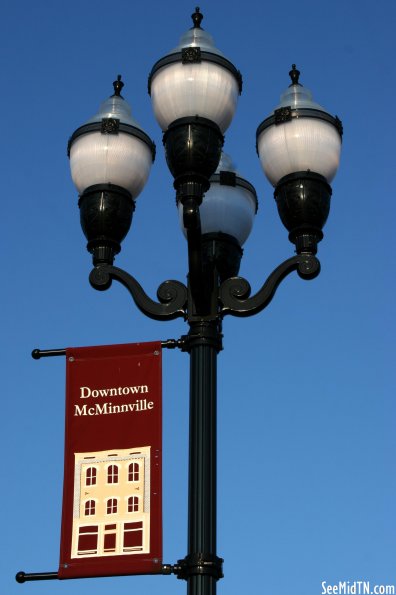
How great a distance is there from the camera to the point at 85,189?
6203mm

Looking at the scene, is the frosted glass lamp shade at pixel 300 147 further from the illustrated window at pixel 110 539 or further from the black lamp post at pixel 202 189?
the illustrated window at pixel 110 539

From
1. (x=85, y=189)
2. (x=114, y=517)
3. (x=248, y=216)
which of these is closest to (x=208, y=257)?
(x=248, y=216)

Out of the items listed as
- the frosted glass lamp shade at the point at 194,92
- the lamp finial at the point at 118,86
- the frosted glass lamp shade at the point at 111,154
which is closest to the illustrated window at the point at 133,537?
the frosted glass lamp shade at the point at 111,154

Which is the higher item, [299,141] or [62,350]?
[299,141]

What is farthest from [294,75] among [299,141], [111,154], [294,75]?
[111,154]

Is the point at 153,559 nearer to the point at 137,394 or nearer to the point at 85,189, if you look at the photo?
the point at 137,394

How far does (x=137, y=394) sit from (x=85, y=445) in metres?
0.40

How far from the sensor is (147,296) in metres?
5.86

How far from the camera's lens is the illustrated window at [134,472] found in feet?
17.0

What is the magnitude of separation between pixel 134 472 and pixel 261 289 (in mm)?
1313

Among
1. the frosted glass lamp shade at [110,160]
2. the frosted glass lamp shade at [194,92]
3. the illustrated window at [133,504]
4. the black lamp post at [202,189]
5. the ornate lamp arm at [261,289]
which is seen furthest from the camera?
the frosted glass lamp shade at [110,160]

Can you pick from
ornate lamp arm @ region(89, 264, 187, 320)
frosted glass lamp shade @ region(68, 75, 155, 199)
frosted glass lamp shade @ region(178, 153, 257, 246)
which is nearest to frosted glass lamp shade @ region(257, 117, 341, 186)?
frosted glass lamp shade @ region(178, 153, 257, 246)

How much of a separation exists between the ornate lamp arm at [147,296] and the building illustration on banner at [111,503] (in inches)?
34.6

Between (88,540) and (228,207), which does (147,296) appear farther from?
(88,540)
